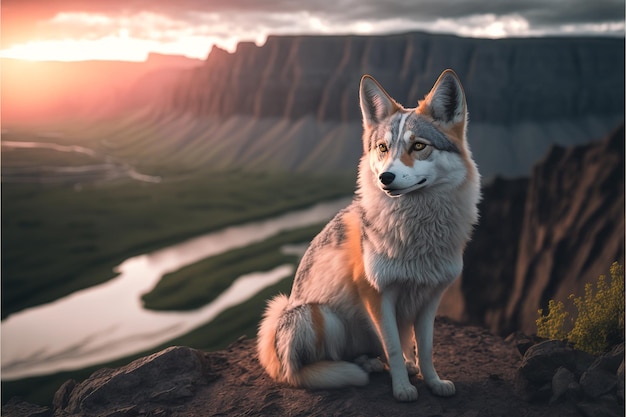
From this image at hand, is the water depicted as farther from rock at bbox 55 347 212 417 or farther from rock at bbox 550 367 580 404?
rock at bbox 550 367 580 404

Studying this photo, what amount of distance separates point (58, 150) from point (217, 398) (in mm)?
96228

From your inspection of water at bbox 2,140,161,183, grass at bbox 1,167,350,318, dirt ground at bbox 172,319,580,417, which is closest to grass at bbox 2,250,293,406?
grass at bbox 1,167,350,318

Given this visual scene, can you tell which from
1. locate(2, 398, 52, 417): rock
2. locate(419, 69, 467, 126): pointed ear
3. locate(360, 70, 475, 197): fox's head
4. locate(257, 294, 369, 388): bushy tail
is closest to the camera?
locate(360, 70, 475, 197): fox's head

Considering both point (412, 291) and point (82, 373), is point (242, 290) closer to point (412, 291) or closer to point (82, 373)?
point (82, 373)

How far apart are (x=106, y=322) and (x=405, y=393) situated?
2462 centimetres

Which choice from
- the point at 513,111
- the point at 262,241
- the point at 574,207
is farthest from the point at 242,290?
the point at 513,111

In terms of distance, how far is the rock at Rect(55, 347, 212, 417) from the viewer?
6902 millimetres

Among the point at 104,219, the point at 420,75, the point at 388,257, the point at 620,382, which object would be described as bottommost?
the point at 104,219

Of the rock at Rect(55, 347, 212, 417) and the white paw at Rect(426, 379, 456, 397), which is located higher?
the white paw at Rect(426, 379, 456, 397)

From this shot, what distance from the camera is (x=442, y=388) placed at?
621 centimetres

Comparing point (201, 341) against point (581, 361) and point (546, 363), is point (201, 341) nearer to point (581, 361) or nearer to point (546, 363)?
point (546, 363)

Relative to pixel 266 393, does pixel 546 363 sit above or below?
above

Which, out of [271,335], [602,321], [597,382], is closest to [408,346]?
[271,335]

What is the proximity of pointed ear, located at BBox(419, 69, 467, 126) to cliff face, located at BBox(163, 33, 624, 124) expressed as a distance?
100.0m
